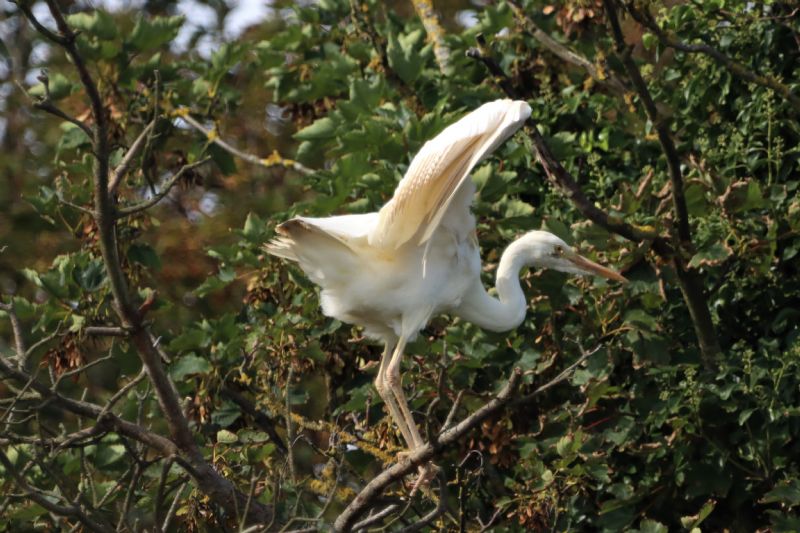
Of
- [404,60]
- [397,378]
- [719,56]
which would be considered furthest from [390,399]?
[404,60]

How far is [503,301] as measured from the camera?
536cm

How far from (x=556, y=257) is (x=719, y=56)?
3.52 feet

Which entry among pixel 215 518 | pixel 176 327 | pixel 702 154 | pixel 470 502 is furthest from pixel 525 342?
pixel 176 327

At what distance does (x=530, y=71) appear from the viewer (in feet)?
23.9

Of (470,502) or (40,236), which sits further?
(40,236)

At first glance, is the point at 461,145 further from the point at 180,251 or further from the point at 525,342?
the point at 180,251

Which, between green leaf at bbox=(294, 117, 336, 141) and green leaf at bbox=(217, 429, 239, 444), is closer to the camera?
green leaf at bbox=(217, 429, 239, 444)

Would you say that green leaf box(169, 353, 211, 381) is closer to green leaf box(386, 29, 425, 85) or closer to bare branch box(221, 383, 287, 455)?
bare branch box(221, 383, 287, 455)

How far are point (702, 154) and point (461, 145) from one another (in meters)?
2.09

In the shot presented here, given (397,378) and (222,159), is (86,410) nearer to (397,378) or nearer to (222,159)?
(397,378)

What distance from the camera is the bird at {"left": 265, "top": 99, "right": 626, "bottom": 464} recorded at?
4.63 metres

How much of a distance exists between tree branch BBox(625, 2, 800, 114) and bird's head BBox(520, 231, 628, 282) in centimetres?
90

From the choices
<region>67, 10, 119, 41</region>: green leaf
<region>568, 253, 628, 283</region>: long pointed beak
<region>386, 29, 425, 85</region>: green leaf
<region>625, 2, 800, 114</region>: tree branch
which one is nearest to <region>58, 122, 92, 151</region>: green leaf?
<region>67, 10, 119, 41</region>: green leaf

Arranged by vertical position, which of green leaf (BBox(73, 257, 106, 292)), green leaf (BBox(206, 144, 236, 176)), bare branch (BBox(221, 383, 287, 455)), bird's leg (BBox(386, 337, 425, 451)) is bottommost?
bird's leg (BBox(386, 337, 425, 451))
